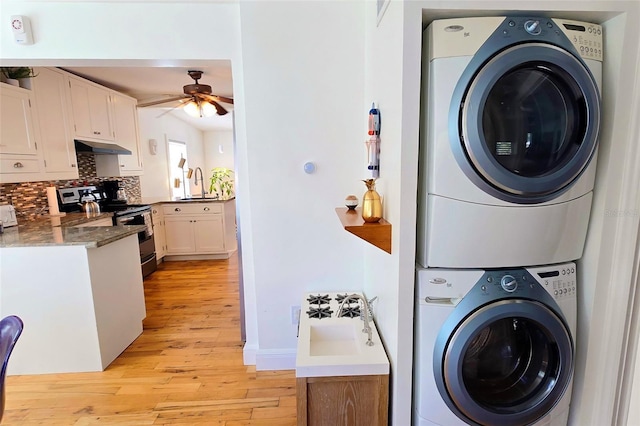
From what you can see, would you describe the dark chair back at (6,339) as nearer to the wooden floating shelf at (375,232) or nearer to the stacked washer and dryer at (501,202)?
the wooden floating shelf at (375,232)

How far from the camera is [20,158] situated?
2.66 metres

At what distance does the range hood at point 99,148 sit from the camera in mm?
3305

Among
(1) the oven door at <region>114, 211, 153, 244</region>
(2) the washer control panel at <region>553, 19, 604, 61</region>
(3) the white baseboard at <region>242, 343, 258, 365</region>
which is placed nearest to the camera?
(2) the washer control panel at <region>553, 19, 604, 61</region>

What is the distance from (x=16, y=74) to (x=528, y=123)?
3.84m

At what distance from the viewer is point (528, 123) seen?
1139mm

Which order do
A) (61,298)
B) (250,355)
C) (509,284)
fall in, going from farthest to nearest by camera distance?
1. (250,355)
2. (61,298)
3. (509,284)

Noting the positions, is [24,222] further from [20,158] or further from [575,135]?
[575,135]

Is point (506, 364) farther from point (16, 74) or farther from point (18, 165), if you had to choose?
point (16, 74)

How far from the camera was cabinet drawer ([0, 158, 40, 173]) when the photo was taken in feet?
8.30

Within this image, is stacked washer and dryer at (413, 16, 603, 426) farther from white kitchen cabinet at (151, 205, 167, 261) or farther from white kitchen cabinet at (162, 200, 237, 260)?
white kitchen cabinet at (151, 205, 167, 261)

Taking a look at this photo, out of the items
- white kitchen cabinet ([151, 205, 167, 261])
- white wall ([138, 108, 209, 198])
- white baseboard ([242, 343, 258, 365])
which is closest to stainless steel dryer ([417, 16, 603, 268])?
white baseboard ([242, 343, 258, 365])

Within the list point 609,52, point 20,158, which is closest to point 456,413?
point 609,52

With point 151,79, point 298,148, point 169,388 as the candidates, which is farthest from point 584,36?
point 151,79

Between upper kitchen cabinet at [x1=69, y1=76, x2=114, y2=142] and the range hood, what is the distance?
0.07 m
